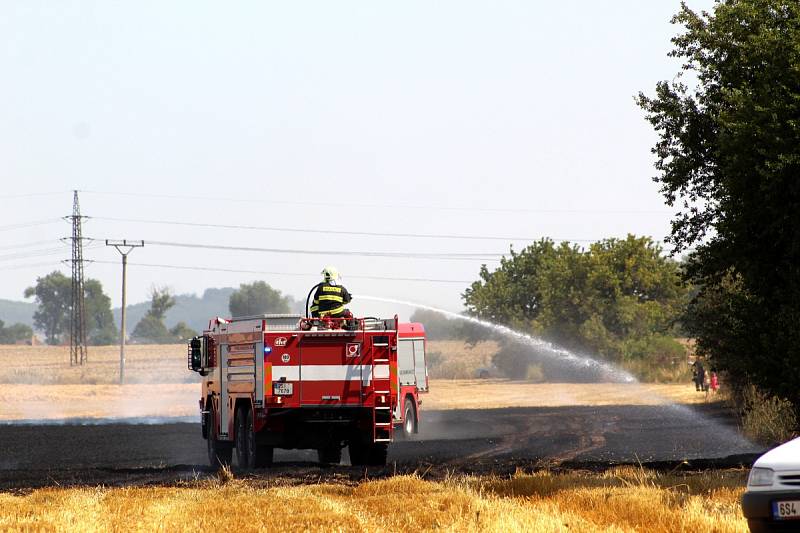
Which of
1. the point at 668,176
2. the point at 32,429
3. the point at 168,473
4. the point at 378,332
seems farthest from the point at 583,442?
the point at 32,429

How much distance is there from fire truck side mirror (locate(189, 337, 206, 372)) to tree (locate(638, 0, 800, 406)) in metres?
8.32

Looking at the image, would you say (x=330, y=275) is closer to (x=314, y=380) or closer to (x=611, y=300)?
(x=314, y=380)

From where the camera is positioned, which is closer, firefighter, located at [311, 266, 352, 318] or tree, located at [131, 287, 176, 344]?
firefighter, located at [311, 266, 352, 318]

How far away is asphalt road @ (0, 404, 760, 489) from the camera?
66.4ft

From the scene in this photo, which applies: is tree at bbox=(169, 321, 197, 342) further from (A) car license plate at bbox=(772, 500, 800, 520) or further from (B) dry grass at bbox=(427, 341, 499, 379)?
(A) car license plate at bbox=(772, 500, 800, 520)

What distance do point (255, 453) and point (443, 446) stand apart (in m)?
7.03

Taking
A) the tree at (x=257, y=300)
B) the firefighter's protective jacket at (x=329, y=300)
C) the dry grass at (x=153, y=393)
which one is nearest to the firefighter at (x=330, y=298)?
the firefighter's protective jacket at (x=329, y=300)

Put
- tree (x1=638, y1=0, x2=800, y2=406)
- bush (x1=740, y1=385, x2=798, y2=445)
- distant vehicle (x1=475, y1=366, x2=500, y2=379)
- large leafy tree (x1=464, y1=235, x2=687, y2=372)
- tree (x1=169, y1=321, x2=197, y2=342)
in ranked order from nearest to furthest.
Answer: tree (x1=638, y1=0, x2=800, y2=406) < bush (x1=740, y1=385, x2=798, y2=445) < large leafy tree (x1=464, y1=235, x2=687, y2=372) < distant vehicle (x1=475, y1=366, x2=500, y2=379) < tree (x1=169, y1=321, x2=197, y2=342)

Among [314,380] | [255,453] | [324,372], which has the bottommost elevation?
[255,453]

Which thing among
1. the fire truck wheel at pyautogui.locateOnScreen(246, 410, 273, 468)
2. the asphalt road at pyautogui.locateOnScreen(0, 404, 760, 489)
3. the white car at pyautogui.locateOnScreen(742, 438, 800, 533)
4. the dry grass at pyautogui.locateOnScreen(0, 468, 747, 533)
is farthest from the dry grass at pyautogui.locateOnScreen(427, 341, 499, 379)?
the white car at pyautogui.locateOnScreen(742, 438, 800, 533)

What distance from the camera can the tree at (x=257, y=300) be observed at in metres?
182

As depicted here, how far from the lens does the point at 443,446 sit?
26.6 metres

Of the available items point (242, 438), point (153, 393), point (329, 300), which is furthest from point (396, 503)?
point (153, 393)

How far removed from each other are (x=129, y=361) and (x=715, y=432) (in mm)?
81666
